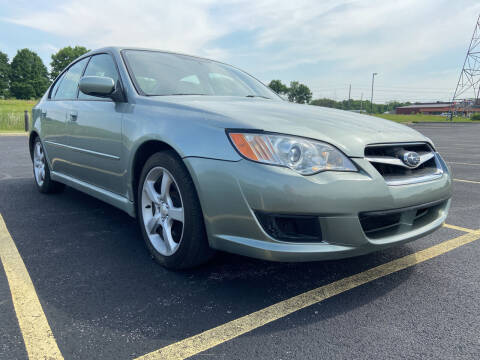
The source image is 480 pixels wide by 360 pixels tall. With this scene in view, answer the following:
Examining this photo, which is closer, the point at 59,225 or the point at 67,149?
the point at 59,225

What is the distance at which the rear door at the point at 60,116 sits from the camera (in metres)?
3.60

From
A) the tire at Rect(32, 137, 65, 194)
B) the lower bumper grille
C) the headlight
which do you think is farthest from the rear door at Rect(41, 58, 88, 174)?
the lower bumper grille

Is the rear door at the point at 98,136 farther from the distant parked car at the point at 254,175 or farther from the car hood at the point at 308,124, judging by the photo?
the car hood at the point at 308,124

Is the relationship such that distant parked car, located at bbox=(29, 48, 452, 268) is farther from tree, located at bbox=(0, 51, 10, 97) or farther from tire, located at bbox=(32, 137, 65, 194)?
tree, located at bbox=(0, 51, 10, 97)

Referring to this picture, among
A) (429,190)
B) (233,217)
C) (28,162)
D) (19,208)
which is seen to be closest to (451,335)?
(429,190)

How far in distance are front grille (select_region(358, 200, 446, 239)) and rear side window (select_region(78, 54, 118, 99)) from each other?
7.06 feet

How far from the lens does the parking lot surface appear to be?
159 cm

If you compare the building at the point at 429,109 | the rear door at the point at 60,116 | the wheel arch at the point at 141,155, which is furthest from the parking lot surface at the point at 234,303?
the building at the point at 429,109

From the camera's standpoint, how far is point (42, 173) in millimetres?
4477

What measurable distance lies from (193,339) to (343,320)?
73cm

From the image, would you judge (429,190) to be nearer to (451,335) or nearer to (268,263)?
(451,335)

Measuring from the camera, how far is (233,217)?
1.90 m

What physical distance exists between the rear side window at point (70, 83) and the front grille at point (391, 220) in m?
2.98

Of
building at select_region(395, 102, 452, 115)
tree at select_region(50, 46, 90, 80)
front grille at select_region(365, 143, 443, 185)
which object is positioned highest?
tree at select_region(50, 46, 90, 80)
